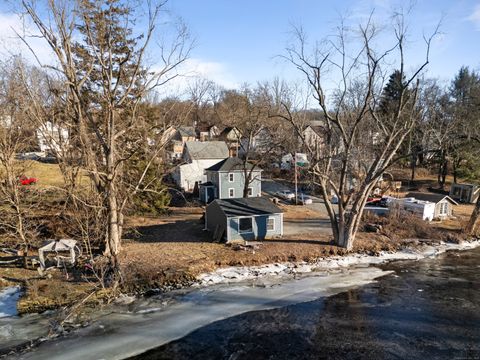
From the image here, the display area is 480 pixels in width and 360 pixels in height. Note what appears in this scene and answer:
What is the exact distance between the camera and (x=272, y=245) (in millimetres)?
22188

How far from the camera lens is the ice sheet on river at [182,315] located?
1176cm

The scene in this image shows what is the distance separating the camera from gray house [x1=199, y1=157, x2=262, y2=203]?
1344 inches

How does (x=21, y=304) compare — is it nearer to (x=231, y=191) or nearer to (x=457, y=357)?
(x=457, y=357)

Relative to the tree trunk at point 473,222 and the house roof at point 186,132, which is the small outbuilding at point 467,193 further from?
the house roof at point 186,132

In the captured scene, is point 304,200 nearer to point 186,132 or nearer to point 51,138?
point 51,138

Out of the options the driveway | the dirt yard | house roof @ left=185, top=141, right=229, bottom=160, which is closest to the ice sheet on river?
the dirt yard

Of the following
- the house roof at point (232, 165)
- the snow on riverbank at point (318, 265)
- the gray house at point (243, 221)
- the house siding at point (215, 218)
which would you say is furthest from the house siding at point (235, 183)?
the snow on riverbank at point (318, 265)

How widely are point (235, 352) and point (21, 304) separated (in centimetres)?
978

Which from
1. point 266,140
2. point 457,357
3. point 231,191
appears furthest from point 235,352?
point 266,140

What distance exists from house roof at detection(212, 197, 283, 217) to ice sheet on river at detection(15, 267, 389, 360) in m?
6.17

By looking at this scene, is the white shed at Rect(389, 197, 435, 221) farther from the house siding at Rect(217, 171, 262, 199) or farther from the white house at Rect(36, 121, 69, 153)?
the white house at Rect(36, 121, 69, 153)

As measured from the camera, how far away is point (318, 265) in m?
20.3

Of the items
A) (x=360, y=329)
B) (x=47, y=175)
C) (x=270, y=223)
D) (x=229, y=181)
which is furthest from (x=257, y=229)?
(x=47, y=175)

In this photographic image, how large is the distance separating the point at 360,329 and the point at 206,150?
101 feet
